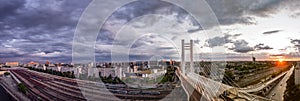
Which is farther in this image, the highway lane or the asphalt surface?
the asphalt surface

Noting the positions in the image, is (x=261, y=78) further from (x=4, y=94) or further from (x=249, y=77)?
(x=4, y=94)

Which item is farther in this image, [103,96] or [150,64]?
[150,64]

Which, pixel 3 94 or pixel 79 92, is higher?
pixel 79 92

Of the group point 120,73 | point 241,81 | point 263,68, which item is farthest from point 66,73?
point 263,68

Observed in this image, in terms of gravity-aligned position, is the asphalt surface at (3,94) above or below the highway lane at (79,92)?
below

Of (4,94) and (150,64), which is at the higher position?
(150,64)

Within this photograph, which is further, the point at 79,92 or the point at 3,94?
the point at 3,94

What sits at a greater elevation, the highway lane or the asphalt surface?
the highway lane

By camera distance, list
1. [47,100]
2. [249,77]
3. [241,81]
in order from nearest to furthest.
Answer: [47,100] → [241,81] → [249,77]

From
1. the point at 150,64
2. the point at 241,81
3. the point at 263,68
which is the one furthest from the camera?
the point at 263,68

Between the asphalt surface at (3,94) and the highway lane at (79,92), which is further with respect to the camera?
the asphalt surface at (3,94)
